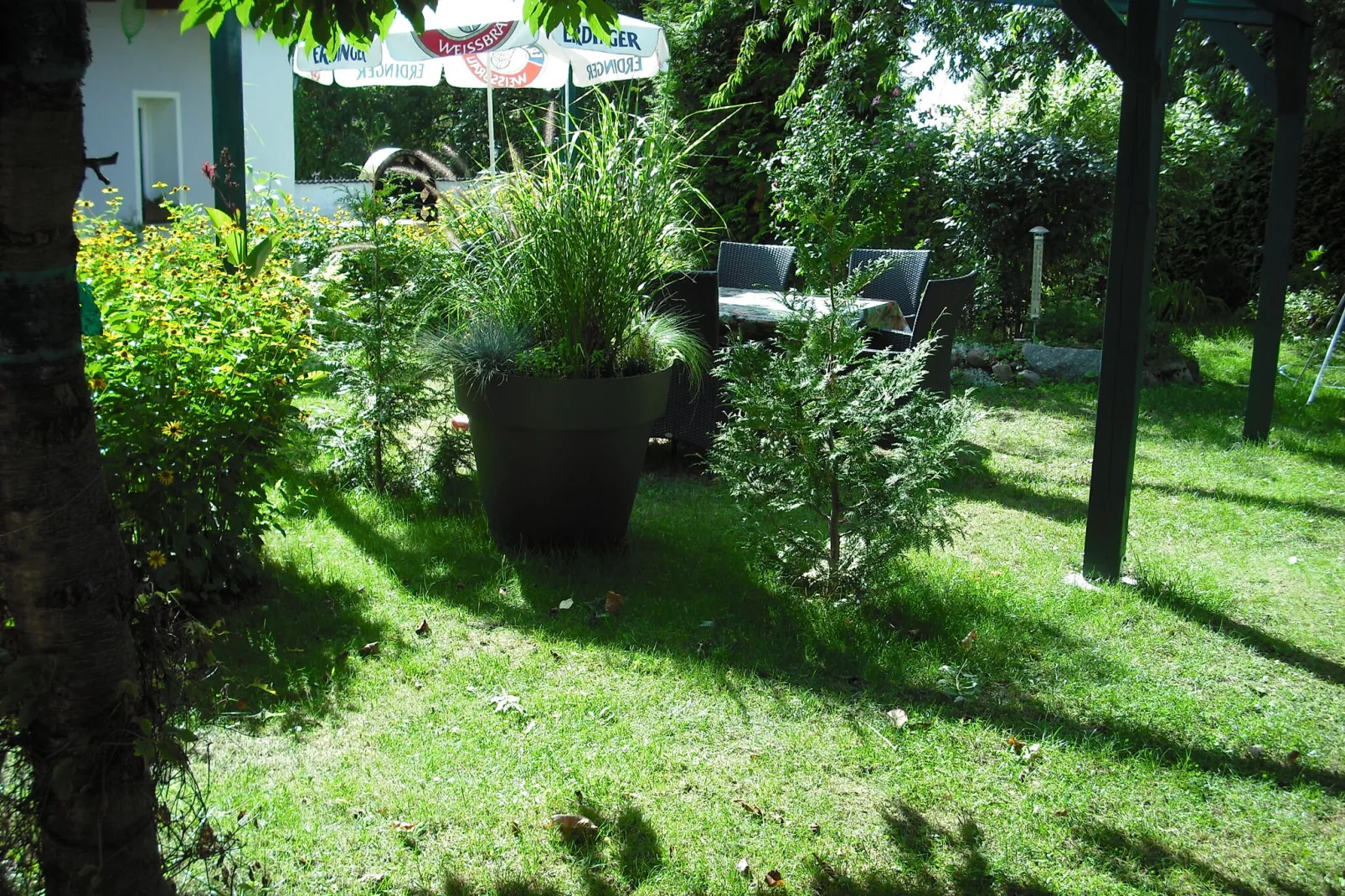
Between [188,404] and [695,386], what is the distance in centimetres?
301

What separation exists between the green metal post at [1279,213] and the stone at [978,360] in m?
2.42

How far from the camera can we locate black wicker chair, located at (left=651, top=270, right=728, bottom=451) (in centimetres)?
566

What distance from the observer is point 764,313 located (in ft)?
20.3

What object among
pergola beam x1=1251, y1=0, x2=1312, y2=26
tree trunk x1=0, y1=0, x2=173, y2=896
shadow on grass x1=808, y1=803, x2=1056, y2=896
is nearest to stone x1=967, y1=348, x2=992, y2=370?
pergola beam x1=1251, y1=0, x2=1312, y2=26

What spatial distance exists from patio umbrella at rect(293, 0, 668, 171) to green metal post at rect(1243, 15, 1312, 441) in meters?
4.57

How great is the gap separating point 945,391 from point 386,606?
13.4ft

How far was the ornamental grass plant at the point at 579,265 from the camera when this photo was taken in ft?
14.4

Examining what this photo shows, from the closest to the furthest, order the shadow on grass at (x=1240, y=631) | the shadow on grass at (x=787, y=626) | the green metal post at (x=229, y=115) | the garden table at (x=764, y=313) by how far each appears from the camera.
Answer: the shadow on grass at (x=787, y=626)
the shadow on grass at (x=1240, y=631)
the green metal post at (x=229, y=115)
the garden table at (x=764, y=313)

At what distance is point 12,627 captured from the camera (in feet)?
6.31

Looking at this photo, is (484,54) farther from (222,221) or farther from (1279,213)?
(1279,213)

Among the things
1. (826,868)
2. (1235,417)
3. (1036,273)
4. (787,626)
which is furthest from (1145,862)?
(1036,273)

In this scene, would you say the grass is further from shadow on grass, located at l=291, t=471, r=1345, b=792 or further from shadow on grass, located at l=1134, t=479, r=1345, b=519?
shadow on grass, located at l=1134, t=479, r=1345, b=519

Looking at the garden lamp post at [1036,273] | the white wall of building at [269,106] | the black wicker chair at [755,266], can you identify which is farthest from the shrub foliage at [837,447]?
the white wall of building at [269,106]

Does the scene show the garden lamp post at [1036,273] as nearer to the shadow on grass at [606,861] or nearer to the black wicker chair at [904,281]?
the black wicker chair at [904,281]
